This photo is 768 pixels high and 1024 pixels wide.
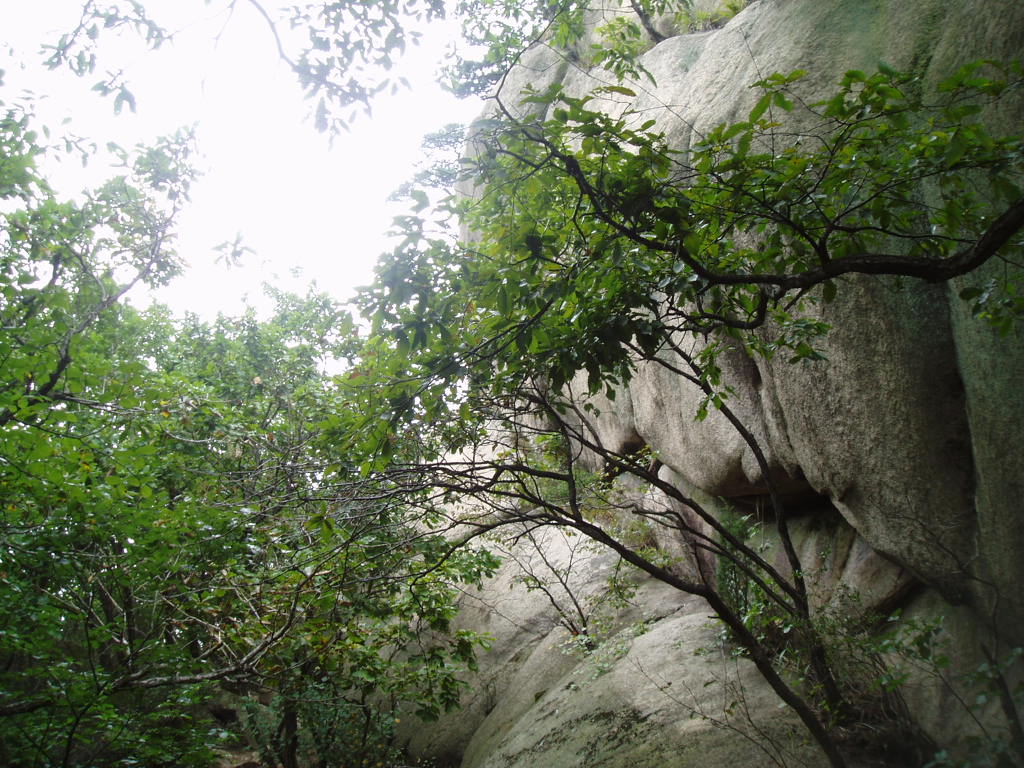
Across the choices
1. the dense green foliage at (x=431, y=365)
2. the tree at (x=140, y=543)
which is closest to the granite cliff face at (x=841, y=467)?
the dense green foliage at (x=431, y=365)

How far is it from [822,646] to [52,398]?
18.4 feet

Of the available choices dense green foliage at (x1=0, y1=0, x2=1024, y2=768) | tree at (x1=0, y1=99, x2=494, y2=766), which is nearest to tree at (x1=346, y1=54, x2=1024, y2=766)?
dense green foliage at (x1=0, y1=0, x2=1024, y2=768)

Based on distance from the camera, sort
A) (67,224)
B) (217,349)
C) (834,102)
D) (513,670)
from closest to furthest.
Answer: (834,102), (67,224), (513,670), (217,349)

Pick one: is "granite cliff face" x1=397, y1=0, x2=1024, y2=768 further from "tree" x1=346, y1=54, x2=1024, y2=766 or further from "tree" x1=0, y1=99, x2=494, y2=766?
"tree" x1=0, y1=99, x2=494, y2=766

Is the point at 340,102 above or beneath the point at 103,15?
beneath

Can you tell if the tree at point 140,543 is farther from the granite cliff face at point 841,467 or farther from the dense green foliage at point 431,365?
the granite cliff face at point 841,467

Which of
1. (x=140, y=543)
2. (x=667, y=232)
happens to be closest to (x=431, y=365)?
(x=667, y=232)

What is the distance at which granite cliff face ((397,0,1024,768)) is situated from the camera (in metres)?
3.69

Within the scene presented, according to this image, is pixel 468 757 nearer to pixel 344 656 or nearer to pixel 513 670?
pixel 513 670

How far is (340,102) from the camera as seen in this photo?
11.0 ft

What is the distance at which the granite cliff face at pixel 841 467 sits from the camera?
12.1 feet

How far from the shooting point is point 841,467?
4.79 m

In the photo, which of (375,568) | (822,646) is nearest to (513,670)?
(375,568)

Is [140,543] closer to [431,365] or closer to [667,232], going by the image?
[431,365]
